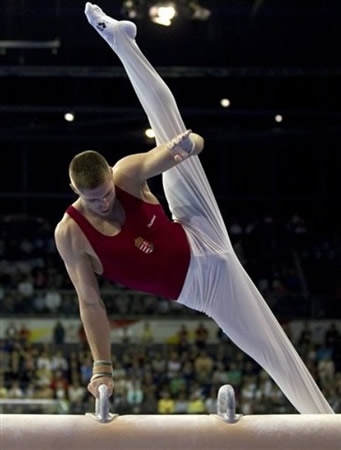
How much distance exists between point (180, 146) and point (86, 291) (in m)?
0.86

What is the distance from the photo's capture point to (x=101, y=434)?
342 centimetres

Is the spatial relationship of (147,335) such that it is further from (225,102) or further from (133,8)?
(133,8)

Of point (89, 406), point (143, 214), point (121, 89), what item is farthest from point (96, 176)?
point (121, 89)

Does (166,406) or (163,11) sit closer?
(163,11)

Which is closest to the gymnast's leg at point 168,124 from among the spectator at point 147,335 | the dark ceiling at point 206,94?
the dark ceiling at point 206,94

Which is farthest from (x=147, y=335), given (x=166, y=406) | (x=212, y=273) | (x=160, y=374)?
(x=212, y=273)

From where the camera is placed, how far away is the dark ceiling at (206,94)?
1227 centimetres

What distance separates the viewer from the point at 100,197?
411 cm

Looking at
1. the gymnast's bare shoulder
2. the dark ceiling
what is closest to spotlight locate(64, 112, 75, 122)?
the dark ceiling

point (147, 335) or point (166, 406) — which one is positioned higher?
point (147, 335)

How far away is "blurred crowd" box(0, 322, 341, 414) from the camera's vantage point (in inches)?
476

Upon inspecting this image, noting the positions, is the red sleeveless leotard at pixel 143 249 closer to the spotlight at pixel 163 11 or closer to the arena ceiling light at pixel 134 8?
the spotlight at pixel 163 11

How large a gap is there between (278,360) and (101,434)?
1404 mm

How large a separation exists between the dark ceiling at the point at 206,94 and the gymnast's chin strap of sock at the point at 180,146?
6.64 meters
